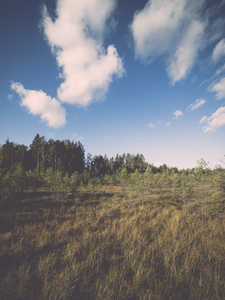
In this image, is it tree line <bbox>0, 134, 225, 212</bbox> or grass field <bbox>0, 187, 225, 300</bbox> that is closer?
grass field <bbox>0, 187, 225, 300</bbox>

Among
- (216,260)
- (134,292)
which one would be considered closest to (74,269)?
(134,292)

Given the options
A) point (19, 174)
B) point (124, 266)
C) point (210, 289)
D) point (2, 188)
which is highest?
point (19, 174)

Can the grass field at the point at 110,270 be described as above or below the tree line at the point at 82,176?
below

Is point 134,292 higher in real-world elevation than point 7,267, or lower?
lower

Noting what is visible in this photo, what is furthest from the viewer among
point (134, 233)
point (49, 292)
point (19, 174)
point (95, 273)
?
point (19, 174)

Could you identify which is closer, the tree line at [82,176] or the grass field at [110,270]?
the grass field at [110,270]

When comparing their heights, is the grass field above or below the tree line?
below

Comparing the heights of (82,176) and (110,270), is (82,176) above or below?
above

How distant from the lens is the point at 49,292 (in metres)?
1.90

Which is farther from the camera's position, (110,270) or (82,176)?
(82,176)

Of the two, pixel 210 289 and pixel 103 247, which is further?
pixel 103 247

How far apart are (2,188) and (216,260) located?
9852 mm

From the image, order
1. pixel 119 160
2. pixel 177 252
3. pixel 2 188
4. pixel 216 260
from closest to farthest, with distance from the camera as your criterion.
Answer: pixel 216 260
pixel 177 252
pixel 2 188
pixel 119 160

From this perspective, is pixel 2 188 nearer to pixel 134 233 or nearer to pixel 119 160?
pixel 134 233
